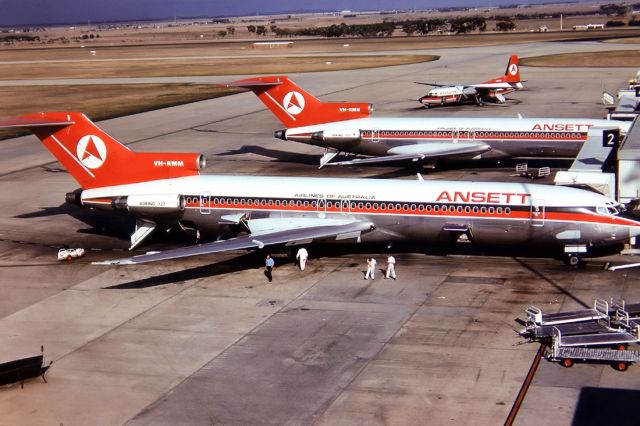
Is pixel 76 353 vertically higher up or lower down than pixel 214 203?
lower down

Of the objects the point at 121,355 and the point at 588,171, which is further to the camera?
the point at 588,171

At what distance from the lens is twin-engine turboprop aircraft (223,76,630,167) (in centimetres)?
4750

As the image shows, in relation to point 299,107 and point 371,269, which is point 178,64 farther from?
point 371,269

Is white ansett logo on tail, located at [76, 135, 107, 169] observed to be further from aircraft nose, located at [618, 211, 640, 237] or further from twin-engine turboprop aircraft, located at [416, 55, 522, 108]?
twin-engine turboprop aircraft, located at [416, 55, 522, 108]

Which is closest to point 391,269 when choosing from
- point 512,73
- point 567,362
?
point 567,362

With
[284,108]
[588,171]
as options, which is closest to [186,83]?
[284,108]

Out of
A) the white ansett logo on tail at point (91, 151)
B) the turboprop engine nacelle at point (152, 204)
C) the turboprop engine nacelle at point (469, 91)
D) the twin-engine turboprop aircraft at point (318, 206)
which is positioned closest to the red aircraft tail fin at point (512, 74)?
the turboprop engine nacelle at point (469, 91)

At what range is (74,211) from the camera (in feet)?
144

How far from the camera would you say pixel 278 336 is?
84.2ft

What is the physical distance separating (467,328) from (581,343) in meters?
3.75

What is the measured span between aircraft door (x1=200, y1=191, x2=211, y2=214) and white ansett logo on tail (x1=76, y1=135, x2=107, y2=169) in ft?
15.3

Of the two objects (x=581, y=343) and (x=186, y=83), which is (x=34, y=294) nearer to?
(x=581, y=343)

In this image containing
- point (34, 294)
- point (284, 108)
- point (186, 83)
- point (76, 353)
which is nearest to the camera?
point (76, 353)

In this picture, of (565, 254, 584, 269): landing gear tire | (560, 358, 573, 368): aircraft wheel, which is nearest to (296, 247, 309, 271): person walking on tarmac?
(565, 254, 584, 269): landing gear tire
